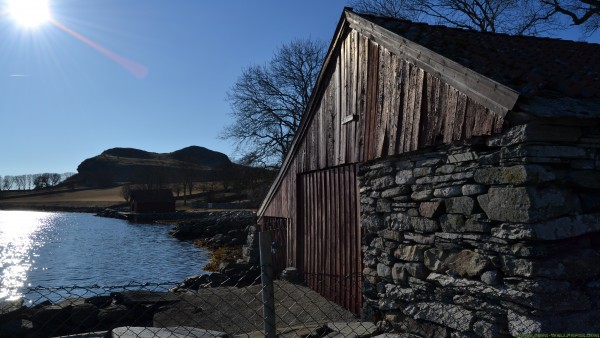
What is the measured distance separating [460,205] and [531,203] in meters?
0.95

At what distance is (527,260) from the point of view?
468 cm

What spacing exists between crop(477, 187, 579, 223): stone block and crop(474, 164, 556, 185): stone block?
8cm

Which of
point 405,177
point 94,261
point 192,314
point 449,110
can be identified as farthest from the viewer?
point 94,261

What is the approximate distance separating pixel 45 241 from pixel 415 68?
3778 centimetres

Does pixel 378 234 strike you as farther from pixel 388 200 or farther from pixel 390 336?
pixel 390 336

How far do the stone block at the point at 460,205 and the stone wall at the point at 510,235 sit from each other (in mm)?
11

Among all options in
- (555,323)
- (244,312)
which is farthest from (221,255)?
(555,323)

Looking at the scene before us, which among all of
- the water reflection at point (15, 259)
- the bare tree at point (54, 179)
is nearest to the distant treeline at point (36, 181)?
the bare tree at point (54, 179)

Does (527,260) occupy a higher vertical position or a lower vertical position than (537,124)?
lower

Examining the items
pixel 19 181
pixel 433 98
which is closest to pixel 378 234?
pixel 433 98

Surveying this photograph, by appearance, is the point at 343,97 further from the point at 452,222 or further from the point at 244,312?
the point at 244,312

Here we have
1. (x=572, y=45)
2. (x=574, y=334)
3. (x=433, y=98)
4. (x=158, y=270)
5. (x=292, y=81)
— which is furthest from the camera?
(x=292, y=81)

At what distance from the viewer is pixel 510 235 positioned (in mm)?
4812

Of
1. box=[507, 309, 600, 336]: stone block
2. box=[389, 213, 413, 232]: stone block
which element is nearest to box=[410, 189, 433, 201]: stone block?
box=[389, 213, 413, 232]: stone block
